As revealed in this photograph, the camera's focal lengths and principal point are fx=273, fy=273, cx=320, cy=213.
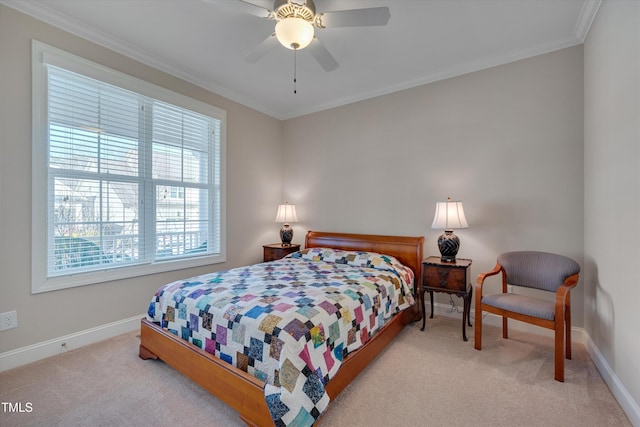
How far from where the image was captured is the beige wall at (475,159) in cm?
259

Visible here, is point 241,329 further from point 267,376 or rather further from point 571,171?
point 571,171

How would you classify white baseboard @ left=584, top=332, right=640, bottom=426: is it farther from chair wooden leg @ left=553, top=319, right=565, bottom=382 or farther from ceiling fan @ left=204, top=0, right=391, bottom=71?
ceiling fan @ left=204, top=0, right=391, bottom=71

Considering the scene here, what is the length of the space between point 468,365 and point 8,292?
3634 mm

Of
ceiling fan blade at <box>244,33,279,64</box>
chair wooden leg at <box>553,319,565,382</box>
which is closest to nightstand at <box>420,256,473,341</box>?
chair wooden leg at <box>553,319,565,382</box>

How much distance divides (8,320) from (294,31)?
9.92ft

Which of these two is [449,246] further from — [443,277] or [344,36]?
[344,36]

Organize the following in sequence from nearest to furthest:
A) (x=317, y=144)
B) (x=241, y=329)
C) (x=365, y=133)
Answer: (x=241, y=329), (x=365, y=133), (x=317, y=144)

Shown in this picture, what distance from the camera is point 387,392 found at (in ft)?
6.02

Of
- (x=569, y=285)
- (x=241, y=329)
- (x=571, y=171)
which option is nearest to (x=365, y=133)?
(x=571, y=171)

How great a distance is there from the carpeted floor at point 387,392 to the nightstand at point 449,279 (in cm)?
46

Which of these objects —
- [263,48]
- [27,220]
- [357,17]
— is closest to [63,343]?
[27,220]

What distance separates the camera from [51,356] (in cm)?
228

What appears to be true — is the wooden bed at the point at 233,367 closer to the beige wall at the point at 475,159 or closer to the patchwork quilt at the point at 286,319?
the patchwork quilt at the point at 286,319

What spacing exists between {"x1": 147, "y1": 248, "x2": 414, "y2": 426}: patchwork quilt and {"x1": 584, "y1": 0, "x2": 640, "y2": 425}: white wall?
57.2 inches
